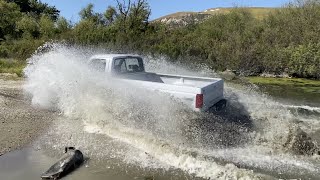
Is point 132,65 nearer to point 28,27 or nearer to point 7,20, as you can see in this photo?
point 28,27

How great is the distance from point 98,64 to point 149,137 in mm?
3537

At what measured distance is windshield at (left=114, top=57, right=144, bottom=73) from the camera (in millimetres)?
11345

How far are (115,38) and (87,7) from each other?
A: 30.4 meters

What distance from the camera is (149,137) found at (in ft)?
29.6

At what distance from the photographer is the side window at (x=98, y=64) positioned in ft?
37.1

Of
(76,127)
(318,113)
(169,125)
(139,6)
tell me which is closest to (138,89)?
(169,125)

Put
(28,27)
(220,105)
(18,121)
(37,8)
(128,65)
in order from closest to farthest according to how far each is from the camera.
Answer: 1. (220,105)
2. (18,121)
3. (128,65)
4. (28,27)
5. (37,8)

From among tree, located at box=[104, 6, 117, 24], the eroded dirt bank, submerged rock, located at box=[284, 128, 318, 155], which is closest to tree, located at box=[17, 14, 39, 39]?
tree, located at box=[104, 6, 117, 24]

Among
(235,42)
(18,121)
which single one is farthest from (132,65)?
(235,42)

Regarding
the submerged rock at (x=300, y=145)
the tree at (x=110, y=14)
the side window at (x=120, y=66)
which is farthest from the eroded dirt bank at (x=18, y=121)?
the tree at (x=110, y=14)

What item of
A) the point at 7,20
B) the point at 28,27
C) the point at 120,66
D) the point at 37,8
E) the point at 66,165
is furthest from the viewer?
the point at 37,8

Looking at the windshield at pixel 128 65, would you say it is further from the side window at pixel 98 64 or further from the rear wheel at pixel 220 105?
the rear wheel at pixel 220 105

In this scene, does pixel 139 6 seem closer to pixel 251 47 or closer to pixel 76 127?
pixel 251 47

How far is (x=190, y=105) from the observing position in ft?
29.6
